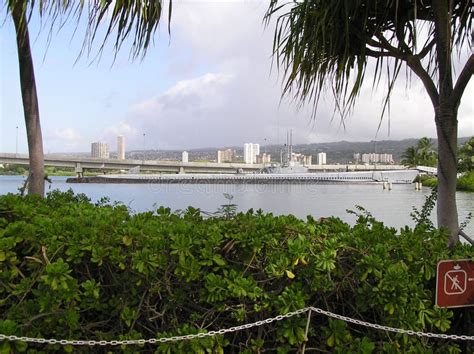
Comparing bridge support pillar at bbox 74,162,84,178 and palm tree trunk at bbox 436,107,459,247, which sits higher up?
palm tree trunk at bbox 436,107,459,247

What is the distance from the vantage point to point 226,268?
6.30 feet

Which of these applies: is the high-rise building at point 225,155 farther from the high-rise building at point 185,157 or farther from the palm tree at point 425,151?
the palm tree at point 425,151

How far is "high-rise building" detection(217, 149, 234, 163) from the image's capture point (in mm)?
46166

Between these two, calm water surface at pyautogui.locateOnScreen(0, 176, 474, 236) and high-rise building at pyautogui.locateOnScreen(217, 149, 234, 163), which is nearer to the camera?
calm water surface at pyautogui.locateOnScreen(0, 176, 474, 236)

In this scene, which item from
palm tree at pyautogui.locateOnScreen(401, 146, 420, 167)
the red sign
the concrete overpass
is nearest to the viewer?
the red sign

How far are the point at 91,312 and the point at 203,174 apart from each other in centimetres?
4117

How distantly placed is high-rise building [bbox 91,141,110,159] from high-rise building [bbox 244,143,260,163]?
2082 centimetres

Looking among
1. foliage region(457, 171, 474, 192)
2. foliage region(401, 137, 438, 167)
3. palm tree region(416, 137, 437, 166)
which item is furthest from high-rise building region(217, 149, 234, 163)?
palm tree region(416, 137, 437, 166)

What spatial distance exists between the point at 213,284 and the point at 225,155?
46431mm

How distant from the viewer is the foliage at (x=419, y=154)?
243ft

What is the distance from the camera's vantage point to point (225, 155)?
1896 inches

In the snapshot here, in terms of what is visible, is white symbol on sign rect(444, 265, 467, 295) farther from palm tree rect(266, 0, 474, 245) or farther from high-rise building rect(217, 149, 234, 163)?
high-rise building rect(217, 149, 234, 163)

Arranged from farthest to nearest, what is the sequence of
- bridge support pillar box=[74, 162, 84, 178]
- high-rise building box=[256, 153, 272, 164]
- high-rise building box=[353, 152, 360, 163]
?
1. high-rise building box=[256, 153, 272, 164]
2. high-rise building box=[353, 152, 360, 163]
3. bridge support pillar box=[74, 162, 84, 178]

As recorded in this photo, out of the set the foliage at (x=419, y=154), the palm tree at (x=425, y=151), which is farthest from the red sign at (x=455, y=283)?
the palm tree at (x=425, y=151)
